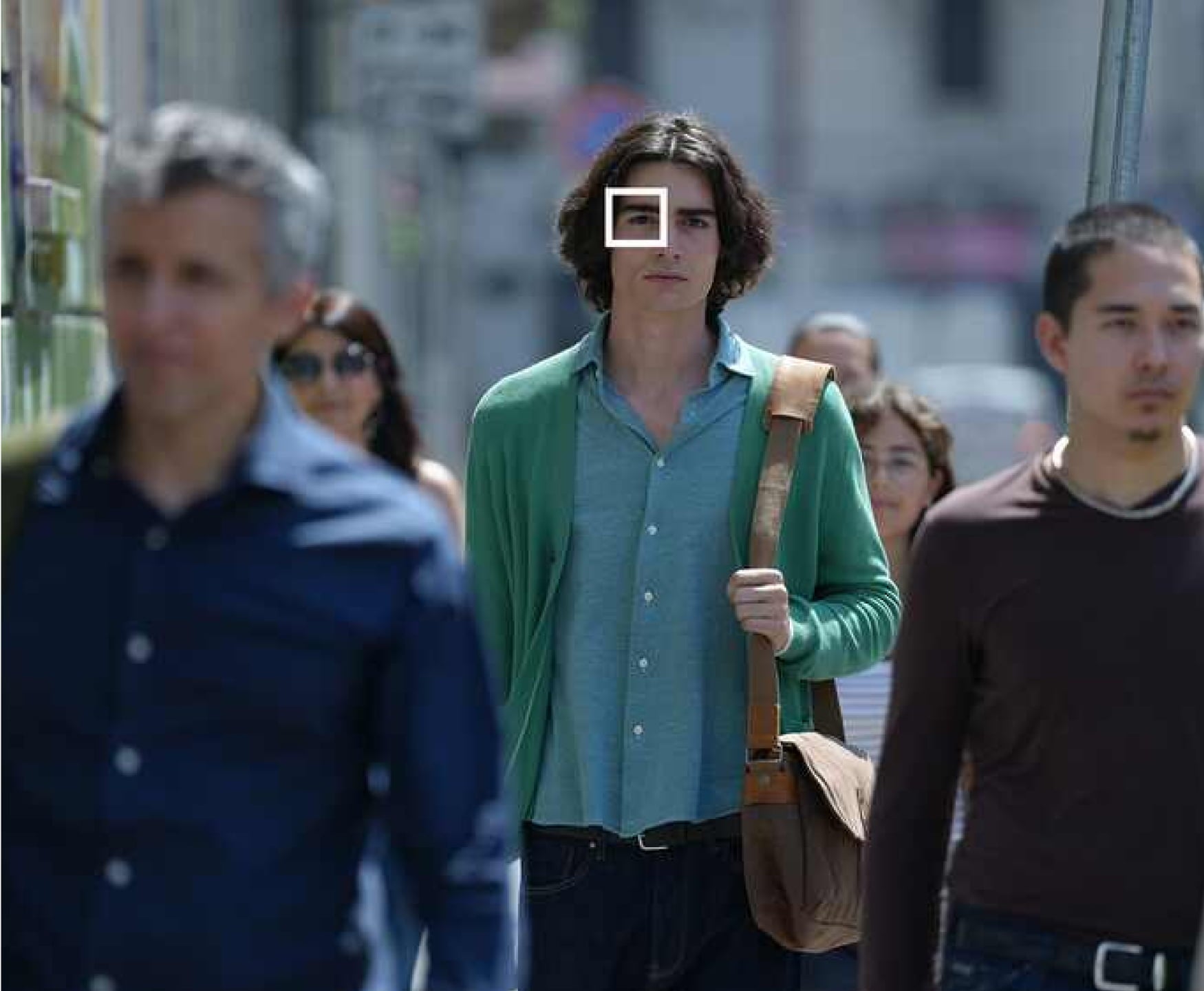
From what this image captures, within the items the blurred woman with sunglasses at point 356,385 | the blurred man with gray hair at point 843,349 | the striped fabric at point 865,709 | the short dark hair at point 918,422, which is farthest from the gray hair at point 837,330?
the striped fabric at point 865,709

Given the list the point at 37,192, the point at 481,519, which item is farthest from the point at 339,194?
the point at 481,519

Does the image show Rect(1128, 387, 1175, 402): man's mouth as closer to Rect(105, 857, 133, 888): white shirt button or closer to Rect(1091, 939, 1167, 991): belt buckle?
Rect(1091, 939, 1167, 991): belt buckle

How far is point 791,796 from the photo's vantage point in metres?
4.81

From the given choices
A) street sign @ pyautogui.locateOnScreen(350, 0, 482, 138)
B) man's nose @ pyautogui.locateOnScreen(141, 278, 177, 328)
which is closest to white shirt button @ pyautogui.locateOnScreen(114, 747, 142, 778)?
man's nose @ pyautogui.locateOnScreen(141, 278, 177, 328)

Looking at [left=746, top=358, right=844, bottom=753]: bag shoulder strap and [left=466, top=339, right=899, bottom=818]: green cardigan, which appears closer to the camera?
[left=746, top=358, right=844, bottom=753]: bag shoulder strap

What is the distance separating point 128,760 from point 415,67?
1315 cm

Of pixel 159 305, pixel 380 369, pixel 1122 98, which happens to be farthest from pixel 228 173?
pixel 380 369

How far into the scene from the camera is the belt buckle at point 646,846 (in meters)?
4.86

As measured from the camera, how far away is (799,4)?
50406 millimetres

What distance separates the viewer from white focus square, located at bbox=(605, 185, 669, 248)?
5.12m

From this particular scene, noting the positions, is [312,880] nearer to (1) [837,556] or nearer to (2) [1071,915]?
(2) [1071,915]

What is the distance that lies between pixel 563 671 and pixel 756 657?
322mm

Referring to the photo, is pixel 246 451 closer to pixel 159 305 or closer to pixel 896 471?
pixel 159 305

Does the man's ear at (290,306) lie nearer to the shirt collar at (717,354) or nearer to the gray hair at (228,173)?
the gray hair at (228,173)
